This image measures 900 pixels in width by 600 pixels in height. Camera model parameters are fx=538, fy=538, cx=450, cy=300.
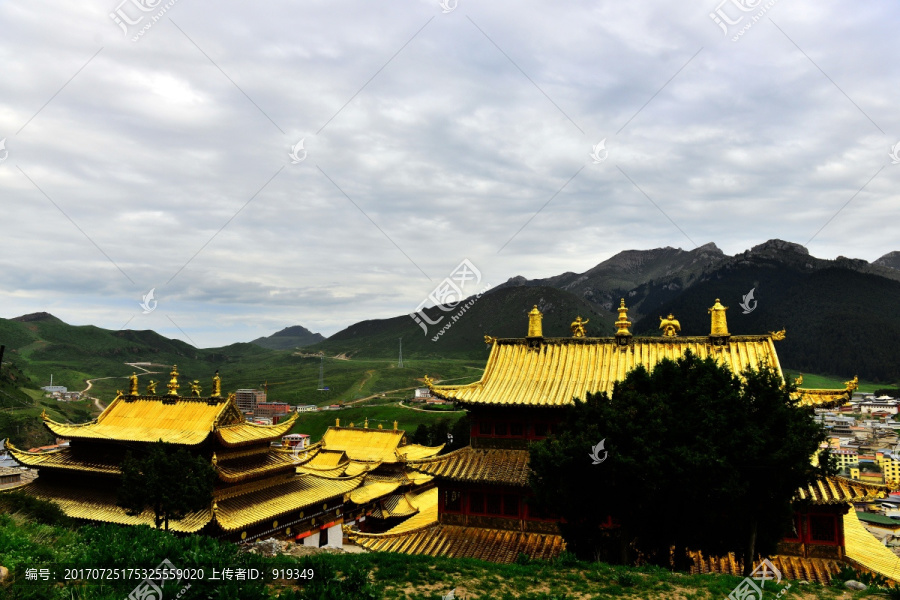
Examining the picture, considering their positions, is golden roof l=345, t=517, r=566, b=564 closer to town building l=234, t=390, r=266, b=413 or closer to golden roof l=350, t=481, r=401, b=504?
golden roof l=350, t=481, r=401, b=504

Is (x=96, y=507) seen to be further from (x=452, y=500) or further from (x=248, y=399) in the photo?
(x=248, y=399)

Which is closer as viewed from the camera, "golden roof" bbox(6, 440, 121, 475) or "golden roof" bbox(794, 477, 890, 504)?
"golden roof" bbox(794, 477, 890, 504)

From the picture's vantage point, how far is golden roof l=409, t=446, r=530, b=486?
2044cm

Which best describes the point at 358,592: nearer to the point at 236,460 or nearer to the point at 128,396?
the point at 236,460

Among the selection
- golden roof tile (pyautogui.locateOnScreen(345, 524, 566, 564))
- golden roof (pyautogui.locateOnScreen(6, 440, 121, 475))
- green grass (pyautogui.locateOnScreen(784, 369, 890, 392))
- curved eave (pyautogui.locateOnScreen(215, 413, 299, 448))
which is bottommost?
golden roof tile (pyautogui.locateOnScreen(345, 524, 566, 564))

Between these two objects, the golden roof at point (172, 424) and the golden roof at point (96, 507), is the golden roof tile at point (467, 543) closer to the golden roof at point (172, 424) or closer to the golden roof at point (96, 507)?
the golden roof at point (96, 507)

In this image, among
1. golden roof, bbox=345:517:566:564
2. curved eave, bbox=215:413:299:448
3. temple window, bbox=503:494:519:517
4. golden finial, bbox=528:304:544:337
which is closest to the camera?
golden roof, bbox=345:517:566:564

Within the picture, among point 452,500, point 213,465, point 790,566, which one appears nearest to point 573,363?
point 452,500

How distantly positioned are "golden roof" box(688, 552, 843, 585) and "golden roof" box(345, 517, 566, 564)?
4.64 metres

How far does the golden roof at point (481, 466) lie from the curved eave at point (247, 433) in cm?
1182

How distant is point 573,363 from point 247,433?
18.7 meters

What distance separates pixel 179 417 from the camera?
30203 mm

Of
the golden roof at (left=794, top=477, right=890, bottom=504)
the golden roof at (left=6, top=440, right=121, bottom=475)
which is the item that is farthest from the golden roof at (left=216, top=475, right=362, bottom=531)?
the golden roof at (left=794, top=477, right=890, bottom=504)

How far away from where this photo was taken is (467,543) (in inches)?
807
